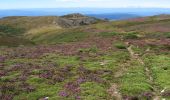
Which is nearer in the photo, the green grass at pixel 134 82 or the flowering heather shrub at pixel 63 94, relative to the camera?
the flowering heather shrub at pixel 63 94

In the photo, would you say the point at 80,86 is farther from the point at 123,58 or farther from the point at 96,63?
the point at 123,58

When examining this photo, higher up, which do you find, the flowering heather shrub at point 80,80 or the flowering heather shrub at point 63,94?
the flowering heather shrub at point 63,94

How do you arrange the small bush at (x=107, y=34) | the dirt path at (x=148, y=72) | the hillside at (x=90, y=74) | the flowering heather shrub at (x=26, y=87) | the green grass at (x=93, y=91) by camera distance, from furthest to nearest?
the small bush at (x=107, y=34) < the flowering heather shrub at (x=26, y=87) < the dirt path at (x=148, y=72) < the hillside at (x=90, y=74) < the green grass at (x=93, y=91)

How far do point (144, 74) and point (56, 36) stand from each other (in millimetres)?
55804

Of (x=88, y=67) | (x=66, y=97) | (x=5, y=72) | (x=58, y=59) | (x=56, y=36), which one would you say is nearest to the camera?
(x=66, y=97)

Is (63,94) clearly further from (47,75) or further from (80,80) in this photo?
(47,75)

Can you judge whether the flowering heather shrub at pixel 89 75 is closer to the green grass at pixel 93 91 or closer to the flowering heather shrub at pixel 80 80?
the flowering heather shrub at pixel 80 80

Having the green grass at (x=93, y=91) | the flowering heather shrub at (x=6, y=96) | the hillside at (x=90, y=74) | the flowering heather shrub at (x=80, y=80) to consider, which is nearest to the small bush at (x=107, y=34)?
the hillside at (x=90, y=74)

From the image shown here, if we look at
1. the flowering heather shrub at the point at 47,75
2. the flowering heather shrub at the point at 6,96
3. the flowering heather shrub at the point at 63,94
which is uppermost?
the flowering heather shrub at the point at 63,94

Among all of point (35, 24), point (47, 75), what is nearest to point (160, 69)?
point (47, 75)

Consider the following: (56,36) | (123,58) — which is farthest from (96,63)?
(56,36)

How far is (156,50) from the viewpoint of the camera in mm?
56125

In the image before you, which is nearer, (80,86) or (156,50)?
(80,86)

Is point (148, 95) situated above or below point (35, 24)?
above
